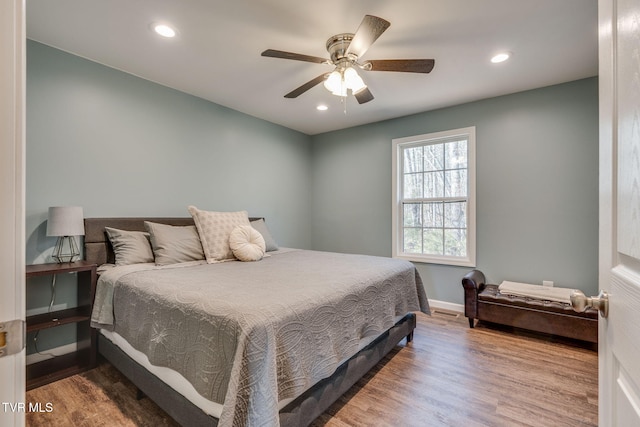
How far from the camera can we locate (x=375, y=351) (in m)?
2.17

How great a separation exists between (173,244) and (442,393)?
246 centimetres

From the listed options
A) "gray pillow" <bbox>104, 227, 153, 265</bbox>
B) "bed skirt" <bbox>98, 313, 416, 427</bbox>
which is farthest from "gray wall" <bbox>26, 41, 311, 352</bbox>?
"bed skirt" <bbox>98, 313, 416, 427</bbox>

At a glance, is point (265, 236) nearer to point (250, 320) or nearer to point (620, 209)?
point (250, 320)

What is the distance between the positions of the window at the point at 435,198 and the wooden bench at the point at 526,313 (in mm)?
529

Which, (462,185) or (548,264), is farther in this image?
(462,185)

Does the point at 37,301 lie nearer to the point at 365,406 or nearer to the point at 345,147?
the point at 365,406

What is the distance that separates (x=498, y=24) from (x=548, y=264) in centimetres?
248

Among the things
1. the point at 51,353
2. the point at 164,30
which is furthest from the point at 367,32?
the point at 51,353

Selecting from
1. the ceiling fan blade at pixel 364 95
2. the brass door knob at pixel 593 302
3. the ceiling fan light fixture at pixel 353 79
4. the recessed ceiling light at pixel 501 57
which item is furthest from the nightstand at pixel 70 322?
the recessed ceiling light at pixel 501 57

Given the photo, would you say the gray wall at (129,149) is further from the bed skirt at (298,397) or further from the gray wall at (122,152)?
the bed skirt at (298,397)

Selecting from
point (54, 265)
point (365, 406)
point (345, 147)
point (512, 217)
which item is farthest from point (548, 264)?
point (54, 265)

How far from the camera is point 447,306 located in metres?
3.67

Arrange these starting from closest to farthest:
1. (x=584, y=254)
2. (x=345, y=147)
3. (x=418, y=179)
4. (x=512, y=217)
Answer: (x=584, y=254) < (x=512, y=217) < (x=418, y=179) < (x=345, y=147)

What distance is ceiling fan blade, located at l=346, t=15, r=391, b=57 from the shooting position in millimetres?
1631
